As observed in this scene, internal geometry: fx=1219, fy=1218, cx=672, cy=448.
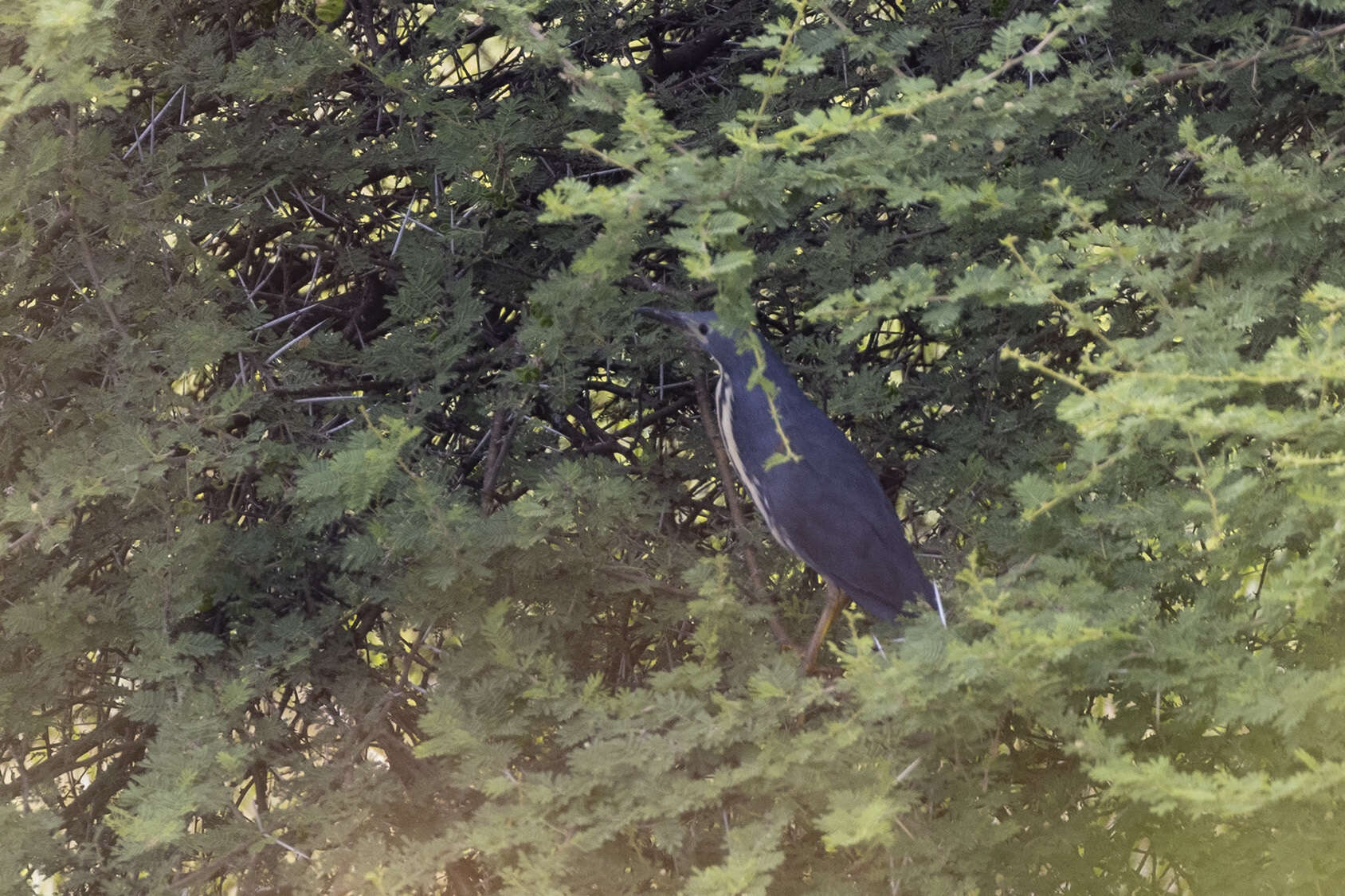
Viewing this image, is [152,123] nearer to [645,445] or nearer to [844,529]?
[645,445]

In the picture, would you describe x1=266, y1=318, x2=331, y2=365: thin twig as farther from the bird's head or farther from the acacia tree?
the bird's head

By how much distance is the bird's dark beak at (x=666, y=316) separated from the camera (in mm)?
3137

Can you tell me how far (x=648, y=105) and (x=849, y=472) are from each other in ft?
4.11

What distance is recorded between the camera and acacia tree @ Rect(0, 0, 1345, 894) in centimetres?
226

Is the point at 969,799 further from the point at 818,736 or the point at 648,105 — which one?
the point at 648,105

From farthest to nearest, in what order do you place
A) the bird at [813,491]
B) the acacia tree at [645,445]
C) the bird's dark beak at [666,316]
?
the bird's dark beak at [666,316], the bird at [813,491], the acacia tree at [645,445]

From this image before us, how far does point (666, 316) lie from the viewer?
125 inches

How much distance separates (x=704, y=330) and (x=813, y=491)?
1.65ft

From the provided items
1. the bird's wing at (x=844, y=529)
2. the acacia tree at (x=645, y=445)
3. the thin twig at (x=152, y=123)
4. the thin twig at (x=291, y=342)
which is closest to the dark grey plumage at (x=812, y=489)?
the bird's wing at (x=844, y=529)

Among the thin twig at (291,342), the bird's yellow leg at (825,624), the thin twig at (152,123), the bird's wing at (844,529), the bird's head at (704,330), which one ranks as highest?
the thin twig at (152,123)

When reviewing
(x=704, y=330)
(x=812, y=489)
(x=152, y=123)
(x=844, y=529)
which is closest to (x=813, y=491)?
(x=812, y=489)

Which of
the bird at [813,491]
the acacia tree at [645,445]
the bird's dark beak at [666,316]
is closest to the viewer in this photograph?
the acacia tree at [645,445]

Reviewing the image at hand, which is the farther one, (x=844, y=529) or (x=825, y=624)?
(x=825, y=624)

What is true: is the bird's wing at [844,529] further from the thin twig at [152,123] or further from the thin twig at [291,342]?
the thin twig at [152,123]
